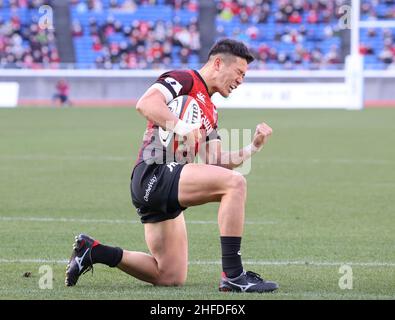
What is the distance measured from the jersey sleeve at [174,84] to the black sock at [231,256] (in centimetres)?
108

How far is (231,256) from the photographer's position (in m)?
6.32

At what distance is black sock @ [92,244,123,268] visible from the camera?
6824 mm

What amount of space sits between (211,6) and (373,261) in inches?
1458

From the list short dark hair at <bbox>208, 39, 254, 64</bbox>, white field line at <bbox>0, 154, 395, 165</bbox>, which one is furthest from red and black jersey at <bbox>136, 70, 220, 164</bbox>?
white field line at <bbox>0, 154, 395, 165</bbox>

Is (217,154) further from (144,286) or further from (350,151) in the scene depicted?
(350,151)

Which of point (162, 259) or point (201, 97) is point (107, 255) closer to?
point (162, 259)

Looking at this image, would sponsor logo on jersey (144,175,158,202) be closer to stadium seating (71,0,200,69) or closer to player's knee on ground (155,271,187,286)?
player's knee on ground (155,271,187,286)

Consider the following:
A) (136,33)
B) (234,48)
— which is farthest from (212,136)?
(136,33)

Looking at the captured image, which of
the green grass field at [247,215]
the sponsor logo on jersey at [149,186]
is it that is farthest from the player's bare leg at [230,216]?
the sponsor logo on jersey at [149,186]

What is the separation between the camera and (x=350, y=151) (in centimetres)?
1962

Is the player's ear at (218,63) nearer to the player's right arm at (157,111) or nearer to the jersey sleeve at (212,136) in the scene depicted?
the jersey sleeve at (212,136)

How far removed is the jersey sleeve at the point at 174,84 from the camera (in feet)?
21.6

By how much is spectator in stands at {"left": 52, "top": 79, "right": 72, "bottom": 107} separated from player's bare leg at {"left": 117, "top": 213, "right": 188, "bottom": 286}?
30928 mm

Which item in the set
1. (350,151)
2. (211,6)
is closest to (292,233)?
(350,151)
